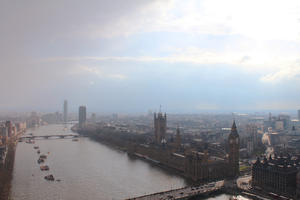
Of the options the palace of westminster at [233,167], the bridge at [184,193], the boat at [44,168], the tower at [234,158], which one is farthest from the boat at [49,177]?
the tower at [234,158]

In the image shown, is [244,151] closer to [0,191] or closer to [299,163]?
[299,163]

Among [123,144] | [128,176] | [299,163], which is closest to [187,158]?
[128,176]

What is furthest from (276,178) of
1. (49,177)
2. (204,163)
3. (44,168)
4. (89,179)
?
(44,168)

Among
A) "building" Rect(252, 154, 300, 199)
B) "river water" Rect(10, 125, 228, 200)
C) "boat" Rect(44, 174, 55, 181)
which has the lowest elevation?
"river water" Rect(10, 125, 228, 200)

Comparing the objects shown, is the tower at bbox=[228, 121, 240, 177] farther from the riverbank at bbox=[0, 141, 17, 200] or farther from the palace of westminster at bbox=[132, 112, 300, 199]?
the riverbank at bbox=[0, 141, 17, 200]

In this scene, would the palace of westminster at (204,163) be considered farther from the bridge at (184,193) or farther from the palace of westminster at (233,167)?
the bridge at (184,193)

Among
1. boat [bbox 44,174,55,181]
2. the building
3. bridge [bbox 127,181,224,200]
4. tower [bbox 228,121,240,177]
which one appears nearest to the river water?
boat [bbox 44,174,55,181]

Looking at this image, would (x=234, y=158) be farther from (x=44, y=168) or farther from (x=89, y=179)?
(x=44, y=168)
